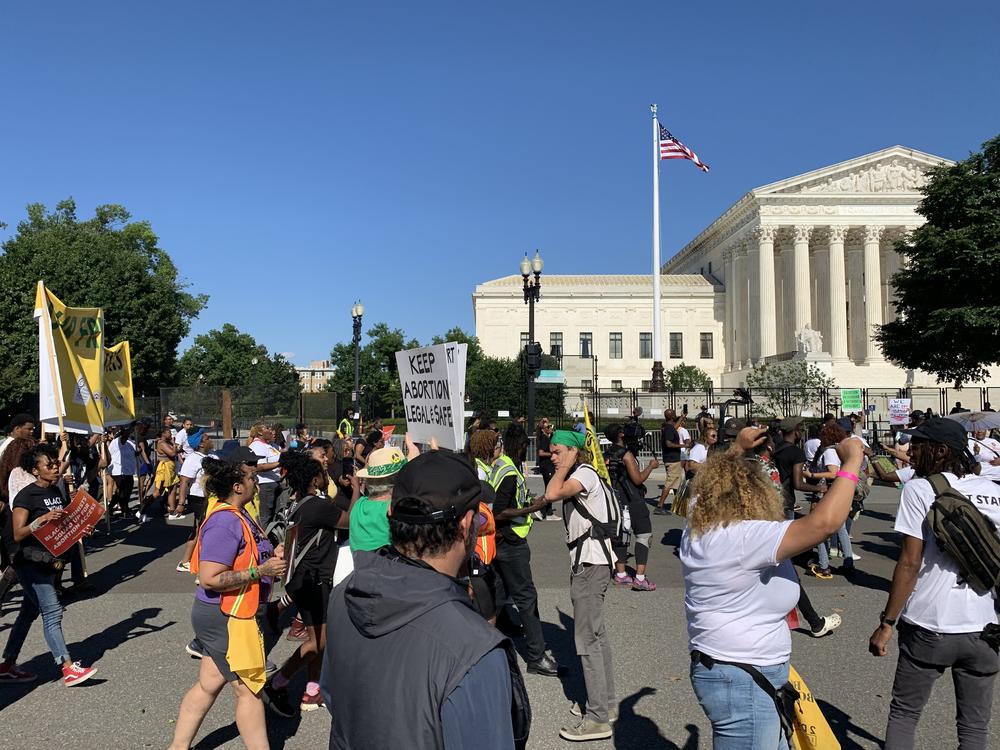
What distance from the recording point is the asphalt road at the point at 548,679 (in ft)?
16.0

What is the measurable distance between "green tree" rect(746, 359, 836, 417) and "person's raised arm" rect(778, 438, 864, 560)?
3228cm

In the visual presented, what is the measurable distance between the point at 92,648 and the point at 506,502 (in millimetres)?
3865

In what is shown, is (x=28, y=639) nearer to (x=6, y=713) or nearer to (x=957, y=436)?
(x=6, y=713)

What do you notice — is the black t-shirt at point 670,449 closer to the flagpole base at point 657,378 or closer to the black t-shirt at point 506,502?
the black t-shirt at point 506,502

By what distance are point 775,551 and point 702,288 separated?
7995 cm

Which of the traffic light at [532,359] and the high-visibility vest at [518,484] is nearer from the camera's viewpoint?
the high-visibility vest at [518,484]

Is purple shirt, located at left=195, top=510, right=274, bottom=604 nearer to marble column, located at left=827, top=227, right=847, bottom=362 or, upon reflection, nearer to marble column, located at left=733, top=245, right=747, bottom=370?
marble column, located at left=827, top=227, right=847, bottom=362

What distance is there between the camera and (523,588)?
612 cm

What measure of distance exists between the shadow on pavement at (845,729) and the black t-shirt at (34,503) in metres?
5.71

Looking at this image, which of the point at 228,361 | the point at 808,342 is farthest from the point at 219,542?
the point at 228,361

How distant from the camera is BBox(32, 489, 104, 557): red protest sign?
5820 millimetres

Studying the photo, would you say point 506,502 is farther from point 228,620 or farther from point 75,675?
point 75,675

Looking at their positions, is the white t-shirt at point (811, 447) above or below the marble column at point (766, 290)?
below

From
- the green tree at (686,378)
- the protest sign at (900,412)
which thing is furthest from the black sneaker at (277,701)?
the green tree at (686,378)
